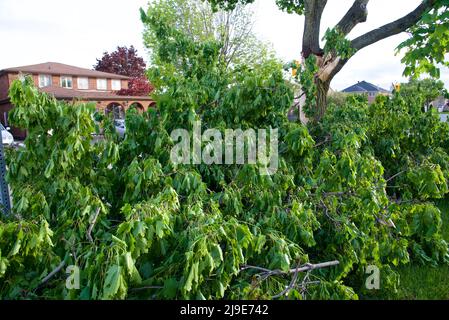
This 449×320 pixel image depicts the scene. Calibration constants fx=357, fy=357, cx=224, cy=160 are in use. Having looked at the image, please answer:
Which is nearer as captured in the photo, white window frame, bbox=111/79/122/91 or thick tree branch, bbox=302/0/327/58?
thick tree branch, bbox=302/0/327/58

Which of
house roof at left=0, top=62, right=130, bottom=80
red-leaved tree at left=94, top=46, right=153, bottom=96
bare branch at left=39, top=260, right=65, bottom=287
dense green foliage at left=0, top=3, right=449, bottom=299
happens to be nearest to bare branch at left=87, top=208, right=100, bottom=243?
dense green foliage at left=0, top=3, right=449, bottom=299

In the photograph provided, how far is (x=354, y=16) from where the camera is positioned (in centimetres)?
706

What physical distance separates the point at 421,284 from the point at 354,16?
528 cm

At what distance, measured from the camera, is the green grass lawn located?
363 cm

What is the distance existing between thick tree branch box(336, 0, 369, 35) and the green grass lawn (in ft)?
15.5

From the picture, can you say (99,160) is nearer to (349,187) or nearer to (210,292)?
(210,292)

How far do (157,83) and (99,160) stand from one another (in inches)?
57.4

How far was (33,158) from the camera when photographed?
3049 mm

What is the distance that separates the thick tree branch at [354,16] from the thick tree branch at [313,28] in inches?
18.0

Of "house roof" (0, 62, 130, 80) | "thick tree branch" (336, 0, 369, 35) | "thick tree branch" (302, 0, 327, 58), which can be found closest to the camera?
"thick tree branch" (336, 0, 369, 35)

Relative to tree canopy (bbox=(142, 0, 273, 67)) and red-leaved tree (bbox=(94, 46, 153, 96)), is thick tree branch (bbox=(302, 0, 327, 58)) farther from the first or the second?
red-leaved tree (bbox=(94, 46, 153, 96))

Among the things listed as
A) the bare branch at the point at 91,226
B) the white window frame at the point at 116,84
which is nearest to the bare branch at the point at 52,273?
the bare branch at the point at 91,226

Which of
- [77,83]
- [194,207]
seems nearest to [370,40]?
[194,207]
